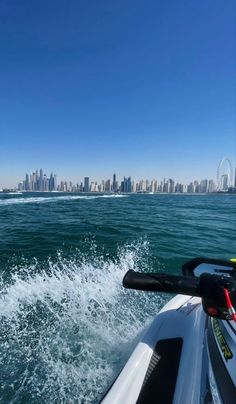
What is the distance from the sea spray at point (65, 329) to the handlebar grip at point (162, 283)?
2.28m

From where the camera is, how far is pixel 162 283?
5.70 ft

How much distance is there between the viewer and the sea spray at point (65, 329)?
11.1 feet

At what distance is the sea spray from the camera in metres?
3.40

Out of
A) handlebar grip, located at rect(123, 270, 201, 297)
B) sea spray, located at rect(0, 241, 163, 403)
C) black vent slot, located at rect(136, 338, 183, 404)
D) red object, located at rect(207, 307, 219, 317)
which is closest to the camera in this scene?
red object, located at rect(207, 307, 219, 317)

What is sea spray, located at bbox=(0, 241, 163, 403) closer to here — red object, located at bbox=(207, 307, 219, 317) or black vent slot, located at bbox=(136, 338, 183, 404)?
black vent slot, located at bbox=(136, 338, 183, 404)

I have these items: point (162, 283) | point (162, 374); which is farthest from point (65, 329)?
point (162, 283)

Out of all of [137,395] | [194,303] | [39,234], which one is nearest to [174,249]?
[39,234]

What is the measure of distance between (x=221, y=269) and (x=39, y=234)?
10.9 metres

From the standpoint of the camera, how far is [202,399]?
1.95 metres

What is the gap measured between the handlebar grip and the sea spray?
89.7 inches

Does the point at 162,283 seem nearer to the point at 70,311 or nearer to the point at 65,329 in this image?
the point at 65,329

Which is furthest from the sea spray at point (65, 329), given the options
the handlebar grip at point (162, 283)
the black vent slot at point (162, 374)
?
the handlebar grip at point (162, 283)

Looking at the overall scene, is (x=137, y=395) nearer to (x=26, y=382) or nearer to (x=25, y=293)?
(x=26, y=382)

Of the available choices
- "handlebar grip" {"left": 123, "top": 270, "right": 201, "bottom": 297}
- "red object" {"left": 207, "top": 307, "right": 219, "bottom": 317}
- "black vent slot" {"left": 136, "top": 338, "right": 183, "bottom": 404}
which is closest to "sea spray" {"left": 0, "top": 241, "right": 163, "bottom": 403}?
"black vent slot" {"left": 136, "top": 338, "right": 183, "bottom": 404}
